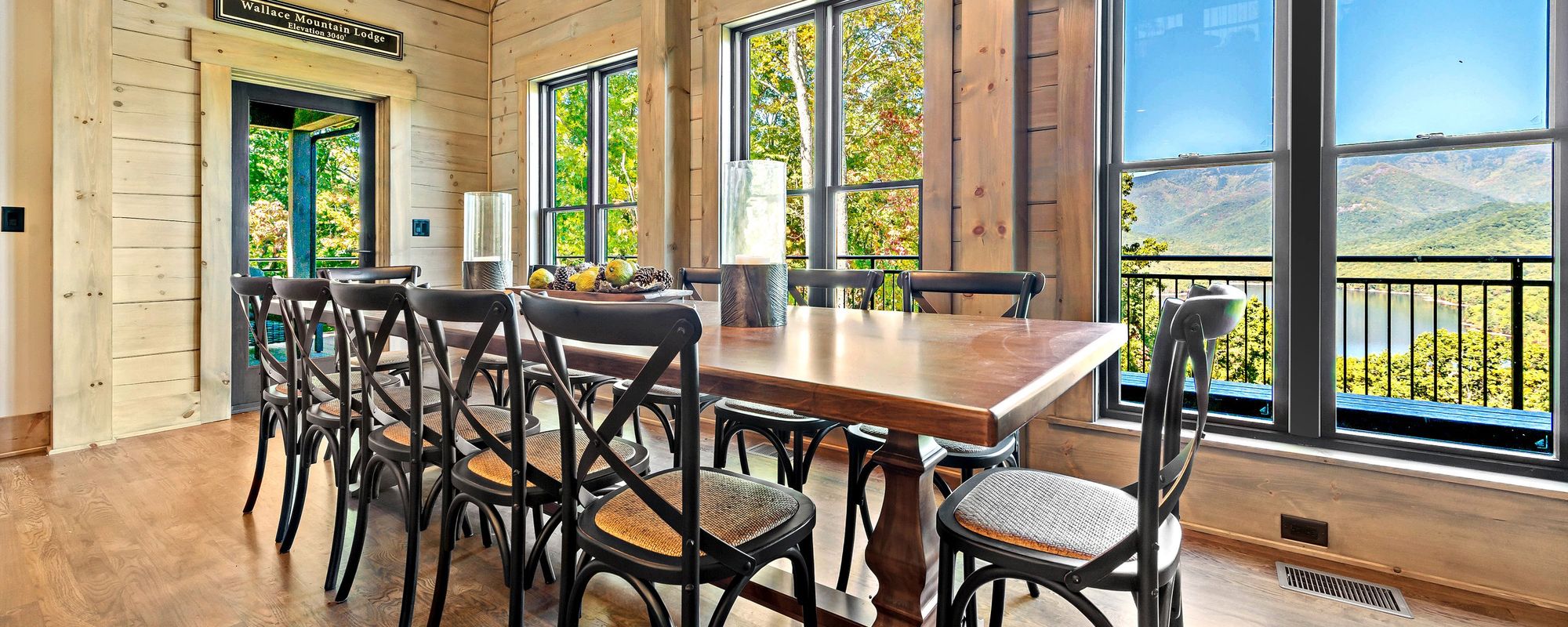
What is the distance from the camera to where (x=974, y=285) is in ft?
7.11

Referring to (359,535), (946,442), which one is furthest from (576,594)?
(946,442)

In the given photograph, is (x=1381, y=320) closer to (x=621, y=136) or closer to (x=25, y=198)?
(x=621, y=136)

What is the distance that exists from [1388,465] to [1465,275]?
654 millimetres

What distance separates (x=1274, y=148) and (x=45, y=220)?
16.6 feet

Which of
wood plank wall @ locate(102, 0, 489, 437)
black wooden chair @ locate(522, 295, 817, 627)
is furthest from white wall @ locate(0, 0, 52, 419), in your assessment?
black wooden chair @ locate(522, 295, 817, 627)

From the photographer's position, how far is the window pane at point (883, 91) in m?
3.28

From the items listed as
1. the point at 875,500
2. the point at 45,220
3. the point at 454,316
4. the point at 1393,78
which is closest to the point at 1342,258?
the point at 1393,78

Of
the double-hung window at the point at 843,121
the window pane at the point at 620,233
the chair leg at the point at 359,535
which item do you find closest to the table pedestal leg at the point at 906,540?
the chair leg at the point at 359,535

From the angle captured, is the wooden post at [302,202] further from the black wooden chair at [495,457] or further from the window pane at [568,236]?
the black wooden chair at [495,457]

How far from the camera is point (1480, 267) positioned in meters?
2.15

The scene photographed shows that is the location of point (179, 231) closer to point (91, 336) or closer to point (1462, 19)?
point (91, 336)

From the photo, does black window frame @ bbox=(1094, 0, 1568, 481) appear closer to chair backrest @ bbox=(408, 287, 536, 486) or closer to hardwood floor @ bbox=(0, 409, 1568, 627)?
hardwood floor @ bbox=(0, 409, 1568, 627)

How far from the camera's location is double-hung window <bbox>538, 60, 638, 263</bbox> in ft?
14.8

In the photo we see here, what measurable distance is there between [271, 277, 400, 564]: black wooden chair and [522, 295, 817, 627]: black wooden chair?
0.96 m
